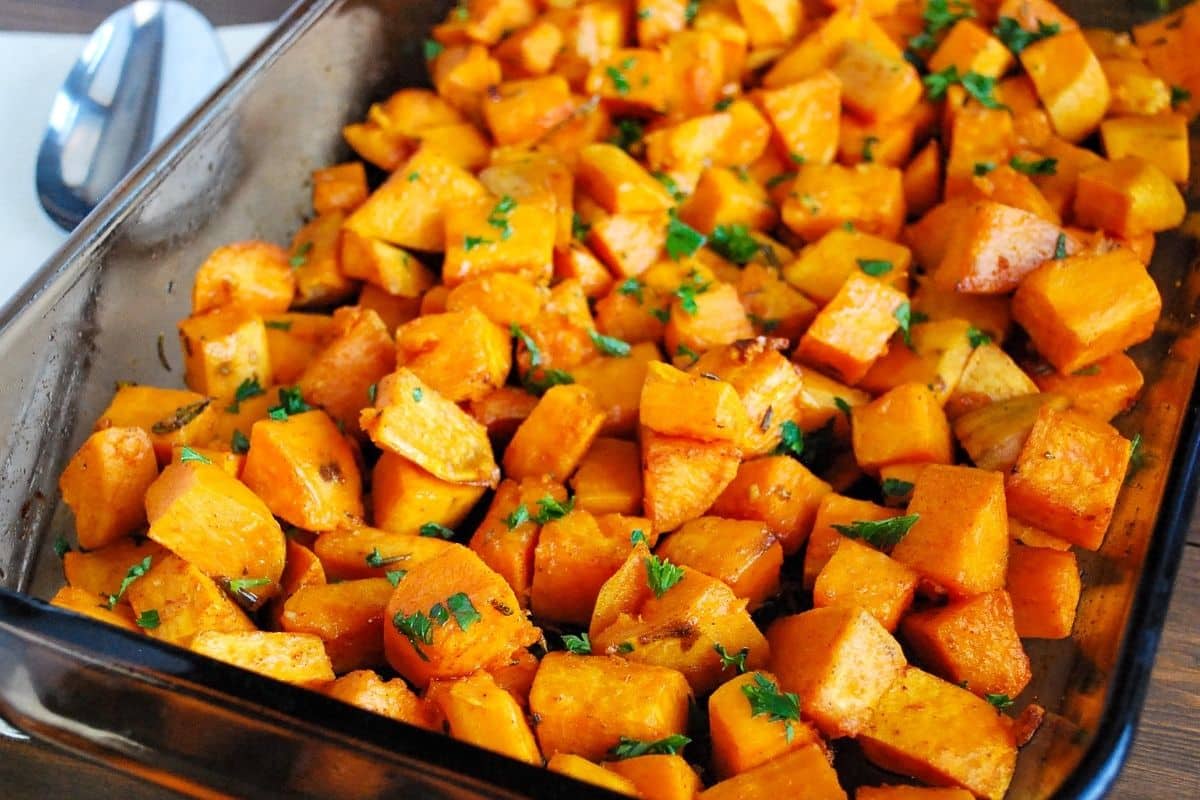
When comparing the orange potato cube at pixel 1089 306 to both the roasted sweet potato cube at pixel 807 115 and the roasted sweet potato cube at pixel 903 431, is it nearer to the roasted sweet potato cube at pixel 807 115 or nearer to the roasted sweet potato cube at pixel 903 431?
the roasted sweet potato cube at pixel 903 431

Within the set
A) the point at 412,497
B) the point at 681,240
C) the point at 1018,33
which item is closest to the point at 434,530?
the point at 412,497

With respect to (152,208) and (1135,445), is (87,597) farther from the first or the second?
(1135,445)

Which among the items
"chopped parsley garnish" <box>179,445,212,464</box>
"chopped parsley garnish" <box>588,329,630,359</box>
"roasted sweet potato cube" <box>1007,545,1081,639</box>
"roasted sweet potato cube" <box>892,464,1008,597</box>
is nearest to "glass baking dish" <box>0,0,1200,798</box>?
"roasted sweet potato cube" <box>1007,545,1081,639</box>

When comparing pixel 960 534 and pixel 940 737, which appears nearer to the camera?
pixel 940 737

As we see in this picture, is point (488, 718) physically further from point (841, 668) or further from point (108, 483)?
point (108, 483)

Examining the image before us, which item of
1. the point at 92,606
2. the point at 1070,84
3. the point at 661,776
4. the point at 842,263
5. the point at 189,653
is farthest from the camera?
the point at 1070,84

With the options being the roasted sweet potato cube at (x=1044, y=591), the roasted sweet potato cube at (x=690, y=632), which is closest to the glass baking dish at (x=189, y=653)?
the roasted sweet potato cube at (x=1044, y=591)

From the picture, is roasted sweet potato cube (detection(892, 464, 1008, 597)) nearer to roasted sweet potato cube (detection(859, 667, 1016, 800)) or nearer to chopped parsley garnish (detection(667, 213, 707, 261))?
roasted sweet potato cube (detection(859, 667, 1016, 800))
